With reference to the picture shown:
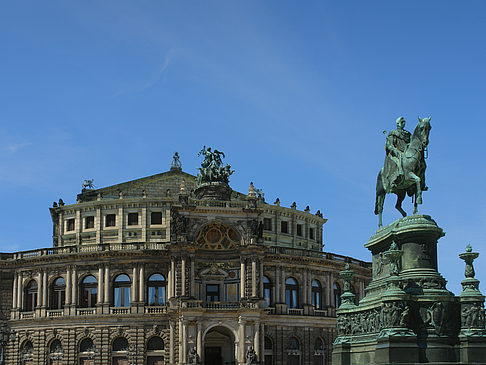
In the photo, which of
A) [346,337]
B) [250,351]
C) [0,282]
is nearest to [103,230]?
[0,282]

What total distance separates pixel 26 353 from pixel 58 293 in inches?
271

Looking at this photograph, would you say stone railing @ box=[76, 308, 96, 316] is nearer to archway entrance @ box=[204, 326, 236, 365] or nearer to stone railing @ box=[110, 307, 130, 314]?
stone railing @ box=[110, 307, 130, 314]

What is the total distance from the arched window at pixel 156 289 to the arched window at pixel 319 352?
17.1 meters

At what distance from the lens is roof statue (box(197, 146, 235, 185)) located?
77.0m

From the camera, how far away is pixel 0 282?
3091 inches

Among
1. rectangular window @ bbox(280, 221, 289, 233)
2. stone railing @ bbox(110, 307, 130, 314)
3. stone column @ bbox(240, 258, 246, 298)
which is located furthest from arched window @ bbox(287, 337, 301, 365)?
stone railing @ bbox(110, 307, 130, 314)

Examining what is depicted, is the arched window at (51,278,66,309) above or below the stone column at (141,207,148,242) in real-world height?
below

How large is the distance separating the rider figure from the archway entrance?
5269 centimetres

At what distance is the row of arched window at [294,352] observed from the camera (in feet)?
246

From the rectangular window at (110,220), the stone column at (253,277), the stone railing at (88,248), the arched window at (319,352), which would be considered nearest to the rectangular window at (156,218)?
the rectangular window at (110,220)

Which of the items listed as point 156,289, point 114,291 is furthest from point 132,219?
point 156,289

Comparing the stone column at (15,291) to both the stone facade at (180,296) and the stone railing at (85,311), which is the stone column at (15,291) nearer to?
the stone facade at (180,296)

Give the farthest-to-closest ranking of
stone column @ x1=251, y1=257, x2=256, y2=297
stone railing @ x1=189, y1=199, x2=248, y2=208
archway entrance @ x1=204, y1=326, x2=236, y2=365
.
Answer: stone railing @ x1=189, y1=199, x2=248, y2=208 < archway entrance @ x1=204, y1=326, x2=236, y2=365 < stone column @ x1=251, y1=257, x2=256, y2=297

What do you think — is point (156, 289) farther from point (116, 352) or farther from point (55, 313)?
point (55, 313)
